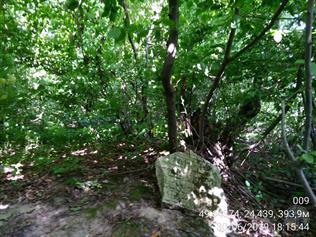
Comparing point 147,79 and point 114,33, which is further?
point 147,79

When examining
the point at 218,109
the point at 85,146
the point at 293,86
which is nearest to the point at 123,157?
the point at 85,146

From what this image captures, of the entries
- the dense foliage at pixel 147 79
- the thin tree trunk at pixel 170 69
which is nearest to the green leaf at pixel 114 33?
the dense foliage at pixel 147 79

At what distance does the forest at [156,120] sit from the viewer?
2.74 metres

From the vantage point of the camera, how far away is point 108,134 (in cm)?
543

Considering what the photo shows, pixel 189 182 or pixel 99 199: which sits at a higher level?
pixel 189 182

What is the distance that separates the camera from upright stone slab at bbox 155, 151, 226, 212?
311 centimetres

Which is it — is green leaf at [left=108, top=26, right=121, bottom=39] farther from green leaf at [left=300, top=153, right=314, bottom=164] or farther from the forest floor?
the forest floor

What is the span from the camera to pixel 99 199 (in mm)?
3174

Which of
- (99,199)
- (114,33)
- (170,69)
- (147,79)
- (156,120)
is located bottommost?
(99,199)

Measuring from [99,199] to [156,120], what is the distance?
187 cm

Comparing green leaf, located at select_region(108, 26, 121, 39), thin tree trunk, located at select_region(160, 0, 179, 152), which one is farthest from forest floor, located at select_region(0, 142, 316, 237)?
green leaf, located at select_region(108, 26, 121, 39)

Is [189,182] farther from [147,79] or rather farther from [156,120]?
[147,79]

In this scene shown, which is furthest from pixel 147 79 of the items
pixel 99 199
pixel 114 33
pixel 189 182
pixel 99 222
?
pixel 114 33

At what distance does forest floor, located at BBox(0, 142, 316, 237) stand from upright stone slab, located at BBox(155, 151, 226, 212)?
149 millimetres
